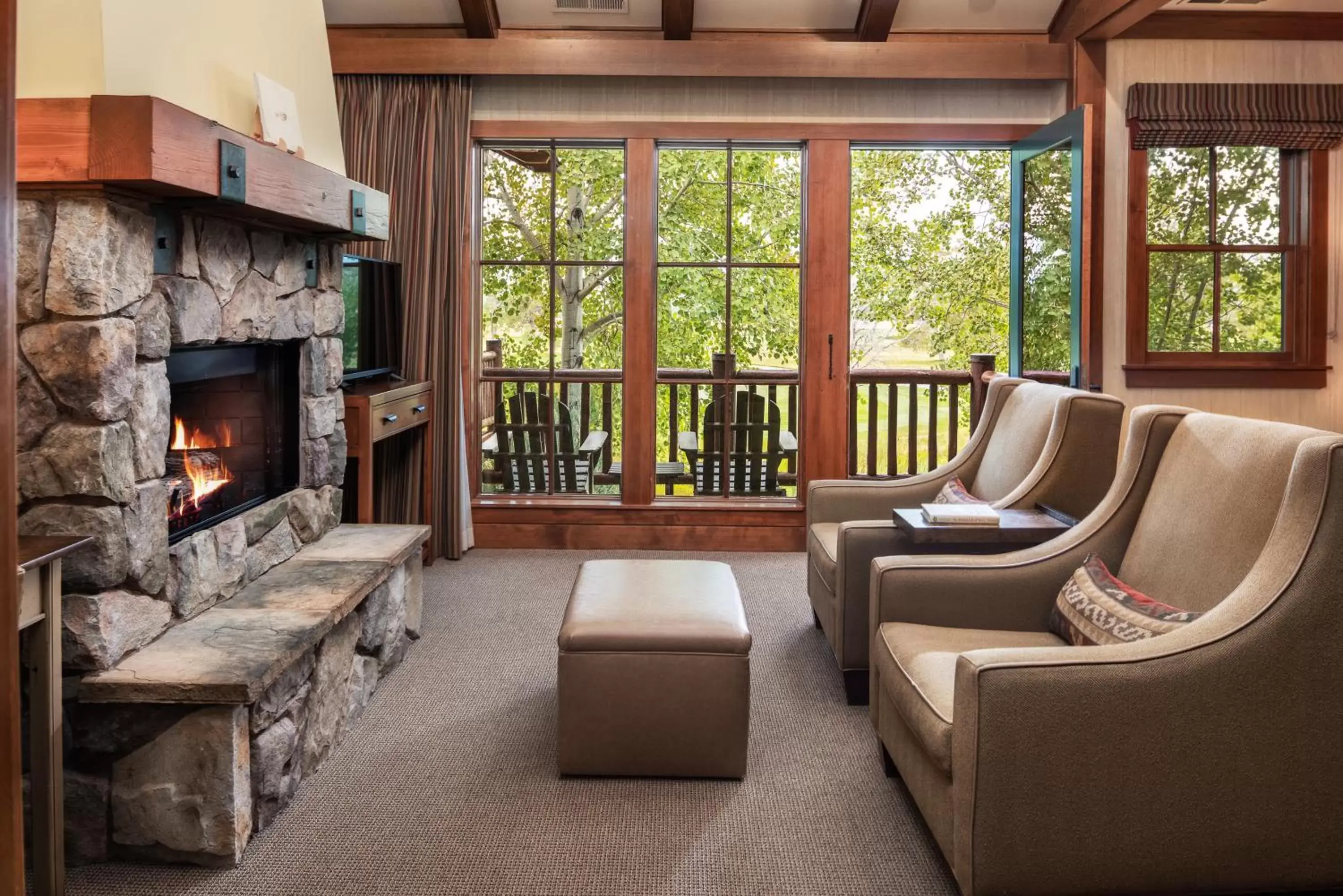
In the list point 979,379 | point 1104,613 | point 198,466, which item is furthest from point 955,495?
point 198,466

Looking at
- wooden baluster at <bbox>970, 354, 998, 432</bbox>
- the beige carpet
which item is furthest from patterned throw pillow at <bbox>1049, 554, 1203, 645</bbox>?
wooden baluster at <bbox>970, 354, 998, 432</bbox>

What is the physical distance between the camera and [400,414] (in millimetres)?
4855

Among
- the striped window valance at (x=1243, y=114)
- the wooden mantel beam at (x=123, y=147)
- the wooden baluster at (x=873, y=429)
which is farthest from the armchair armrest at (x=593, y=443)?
the wooden mantel beam at (x=123, y=147)

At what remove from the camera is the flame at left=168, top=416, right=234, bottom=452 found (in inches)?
116

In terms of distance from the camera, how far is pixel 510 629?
13.7ft

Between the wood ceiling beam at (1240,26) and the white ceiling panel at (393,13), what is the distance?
329 cm

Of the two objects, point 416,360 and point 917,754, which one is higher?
point 416,360

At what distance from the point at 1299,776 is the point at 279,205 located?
2658mm

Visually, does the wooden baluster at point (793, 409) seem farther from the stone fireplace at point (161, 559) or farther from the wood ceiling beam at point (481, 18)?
the stone fireplace at point (161, 559)

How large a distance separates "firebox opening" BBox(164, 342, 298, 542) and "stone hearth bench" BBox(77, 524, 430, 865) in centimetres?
32

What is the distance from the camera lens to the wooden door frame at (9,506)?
4.53 feet

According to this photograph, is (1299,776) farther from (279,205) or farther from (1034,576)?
(279,205)

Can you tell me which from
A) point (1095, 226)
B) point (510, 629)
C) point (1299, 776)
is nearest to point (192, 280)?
point (510, 629)

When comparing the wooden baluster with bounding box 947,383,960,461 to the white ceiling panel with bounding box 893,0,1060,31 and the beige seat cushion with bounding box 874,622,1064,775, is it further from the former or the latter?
the beige seat cushion with bounding box 874,622,1064,775
